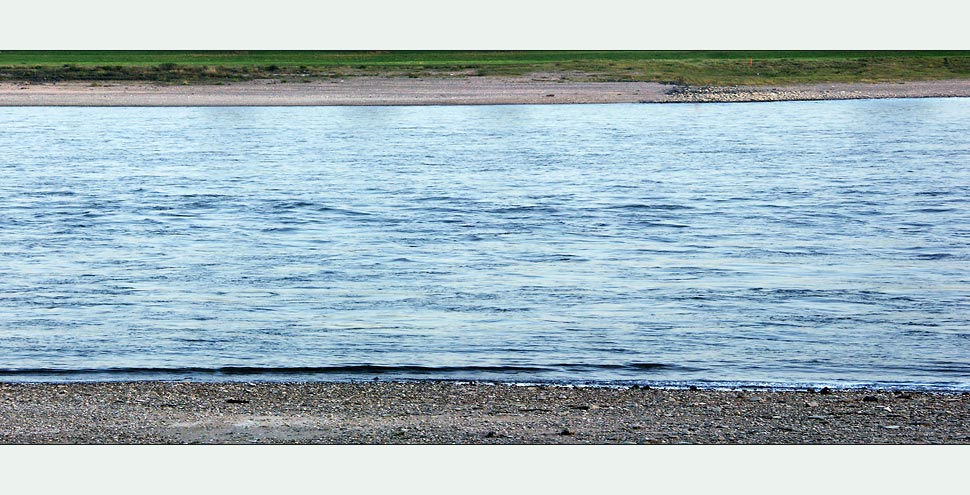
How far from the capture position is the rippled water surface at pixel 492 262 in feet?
40.3

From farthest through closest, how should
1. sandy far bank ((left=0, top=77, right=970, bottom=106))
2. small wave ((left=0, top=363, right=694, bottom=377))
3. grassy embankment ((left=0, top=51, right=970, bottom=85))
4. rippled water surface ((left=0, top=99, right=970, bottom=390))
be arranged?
grassy embankment ((left=0, top=51, right=970, bottom=85)), sandy far bank ((left=0, top=77, right=970, bottom=106)), rippled water surface ((left=0, top=99, right=970, bottom=390)), small wave ((left=0, top=363, right=694, bottom=377))

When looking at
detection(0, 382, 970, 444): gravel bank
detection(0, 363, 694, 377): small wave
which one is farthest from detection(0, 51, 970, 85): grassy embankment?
detection(0, 382, 970, 444): gravel bank

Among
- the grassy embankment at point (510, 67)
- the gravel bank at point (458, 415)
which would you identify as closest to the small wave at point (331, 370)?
the gravel bank at point (458, 415)

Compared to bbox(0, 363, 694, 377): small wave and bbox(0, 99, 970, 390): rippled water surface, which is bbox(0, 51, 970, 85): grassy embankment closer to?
bbox(0, 99, 970, 390): rippled water surface

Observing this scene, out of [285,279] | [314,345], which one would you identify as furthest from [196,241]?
[314,345]

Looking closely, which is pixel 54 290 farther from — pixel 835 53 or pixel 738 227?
pixel 835 53

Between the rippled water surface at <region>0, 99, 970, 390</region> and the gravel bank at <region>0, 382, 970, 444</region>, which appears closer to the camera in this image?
the gravel bank at <region>0, 382, 970, 444</region>

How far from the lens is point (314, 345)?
12.8 meters

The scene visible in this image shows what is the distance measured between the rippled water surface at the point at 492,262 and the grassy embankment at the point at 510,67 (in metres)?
26.3

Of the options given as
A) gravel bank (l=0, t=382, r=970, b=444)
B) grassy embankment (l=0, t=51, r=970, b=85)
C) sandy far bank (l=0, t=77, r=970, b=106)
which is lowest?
sandy far bank (l=0, t=77, r=970, b=106)

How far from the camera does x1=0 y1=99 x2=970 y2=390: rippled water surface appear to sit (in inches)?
484

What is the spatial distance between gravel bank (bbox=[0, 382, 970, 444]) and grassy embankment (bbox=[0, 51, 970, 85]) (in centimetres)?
5297

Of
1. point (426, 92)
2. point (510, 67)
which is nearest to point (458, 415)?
point (426, 92)

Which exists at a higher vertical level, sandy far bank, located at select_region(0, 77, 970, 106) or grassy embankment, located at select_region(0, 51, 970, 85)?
grassy embankment, located at select_region(0, 51, 970, 85)
